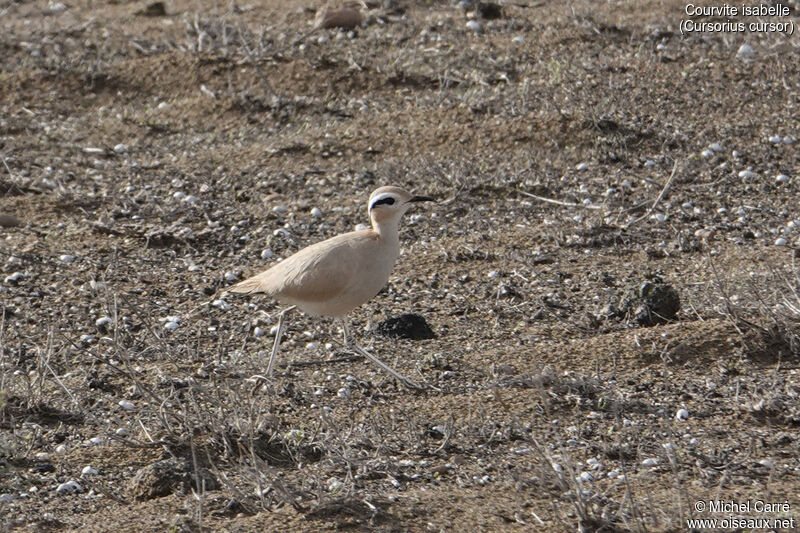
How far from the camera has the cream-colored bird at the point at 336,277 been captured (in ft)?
17.7

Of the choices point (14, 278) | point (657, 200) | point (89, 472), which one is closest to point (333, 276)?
point (89, 472)

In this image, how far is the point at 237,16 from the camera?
1031cm

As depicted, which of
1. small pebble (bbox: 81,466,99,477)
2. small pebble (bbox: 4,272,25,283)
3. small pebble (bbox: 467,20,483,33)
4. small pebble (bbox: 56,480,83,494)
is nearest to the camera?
small pebble (bbox: 56,480,83,494)

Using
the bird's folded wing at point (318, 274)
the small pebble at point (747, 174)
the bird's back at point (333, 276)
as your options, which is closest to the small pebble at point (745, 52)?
the small pebble at point (747, 174)

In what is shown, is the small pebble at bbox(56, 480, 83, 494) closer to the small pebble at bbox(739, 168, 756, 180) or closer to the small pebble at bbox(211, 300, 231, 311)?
the small pebble at bbox(211, 300, 231, 311)

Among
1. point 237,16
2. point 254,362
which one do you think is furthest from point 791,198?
point 237,16

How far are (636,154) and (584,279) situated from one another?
5.72 ft

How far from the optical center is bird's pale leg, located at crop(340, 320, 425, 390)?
208 inches

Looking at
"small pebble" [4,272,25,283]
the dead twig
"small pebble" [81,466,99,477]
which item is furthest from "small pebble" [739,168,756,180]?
"small pebble" [81,466,99,477]

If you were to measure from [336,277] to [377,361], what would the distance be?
0.44 m

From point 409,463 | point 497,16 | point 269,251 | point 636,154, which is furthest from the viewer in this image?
point 497,16

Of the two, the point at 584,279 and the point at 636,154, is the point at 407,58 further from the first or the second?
the point at 584,279

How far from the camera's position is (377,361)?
211 inches

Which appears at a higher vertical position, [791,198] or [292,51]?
[292,51]
